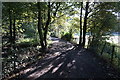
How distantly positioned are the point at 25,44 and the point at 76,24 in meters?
7.66

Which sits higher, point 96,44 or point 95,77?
point 96,44

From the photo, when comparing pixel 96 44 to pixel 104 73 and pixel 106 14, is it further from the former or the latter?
pixel 104 73

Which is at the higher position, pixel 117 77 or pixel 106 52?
pixel 106 52

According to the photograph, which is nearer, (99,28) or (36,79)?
(36,79)

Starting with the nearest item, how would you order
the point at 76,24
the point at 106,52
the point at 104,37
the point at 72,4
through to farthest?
1. the point at 106,52
2. the point at 104,37
3. the point at 72,4
4. the point at 76,24

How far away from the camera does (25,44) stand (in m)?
11.0

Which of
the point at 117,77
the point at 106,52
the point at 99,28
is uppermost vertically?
the point at 99,28

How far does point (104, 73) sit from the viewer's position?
4844 mm

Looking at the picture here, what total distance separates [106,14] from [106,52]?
11.6 ft

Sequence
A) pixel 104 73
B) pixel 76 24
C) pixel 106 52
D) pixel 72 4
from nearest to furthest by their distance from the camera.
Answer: pixel 104 73 → pixel 106 52 → pixel 72 4 → pixel 76 24

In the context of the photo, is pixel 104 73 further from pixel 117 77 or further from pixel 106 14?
pixel 106 14

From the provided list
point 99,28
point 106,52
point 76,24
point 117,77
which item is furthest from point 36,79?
point 76,24

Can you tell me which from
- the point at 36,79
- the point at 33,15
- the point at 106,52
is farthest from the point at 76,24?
the point at 36,79

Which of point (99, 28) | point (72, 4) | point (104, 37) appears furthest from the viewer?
point (72, 4)
